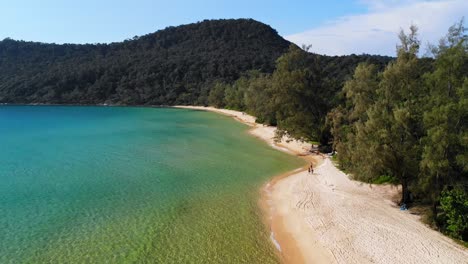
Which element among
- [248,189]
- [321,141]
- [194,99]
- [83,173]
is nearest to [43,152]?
[83,173]

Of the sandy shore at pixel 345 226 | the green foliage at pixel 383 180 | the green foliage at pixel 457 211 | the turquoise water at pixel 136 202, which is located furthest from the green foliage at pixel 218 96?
the green foliage at pixel 457 211

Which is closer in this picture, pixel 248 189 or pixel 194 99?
pixel 248 189

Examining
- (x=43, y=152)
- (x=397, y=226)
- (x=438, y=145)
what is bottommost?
(x=43, y=152)

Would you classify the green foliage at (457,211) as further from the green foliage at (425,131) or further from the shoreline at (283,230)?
the shoreline at (283,230)

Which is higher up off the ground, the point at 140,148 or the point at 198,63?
the point at 198,63

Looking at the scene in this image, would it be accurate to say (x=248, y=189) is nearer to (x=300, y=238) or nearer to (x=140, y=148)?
(x=300, y=238)

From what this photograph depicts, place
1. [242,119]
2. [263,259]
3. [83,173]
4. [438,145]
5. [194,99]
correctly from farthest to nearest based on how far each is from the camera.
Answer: [194,99] → [242,119] → [83,173] → [438,145] → [263,259]

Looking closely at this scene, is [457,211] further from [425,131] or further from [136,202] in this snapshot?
[136,202]

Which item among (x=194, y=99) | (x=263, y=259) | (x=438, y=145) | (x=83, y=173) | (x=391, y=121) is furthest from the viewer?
(x=194, y=99)
